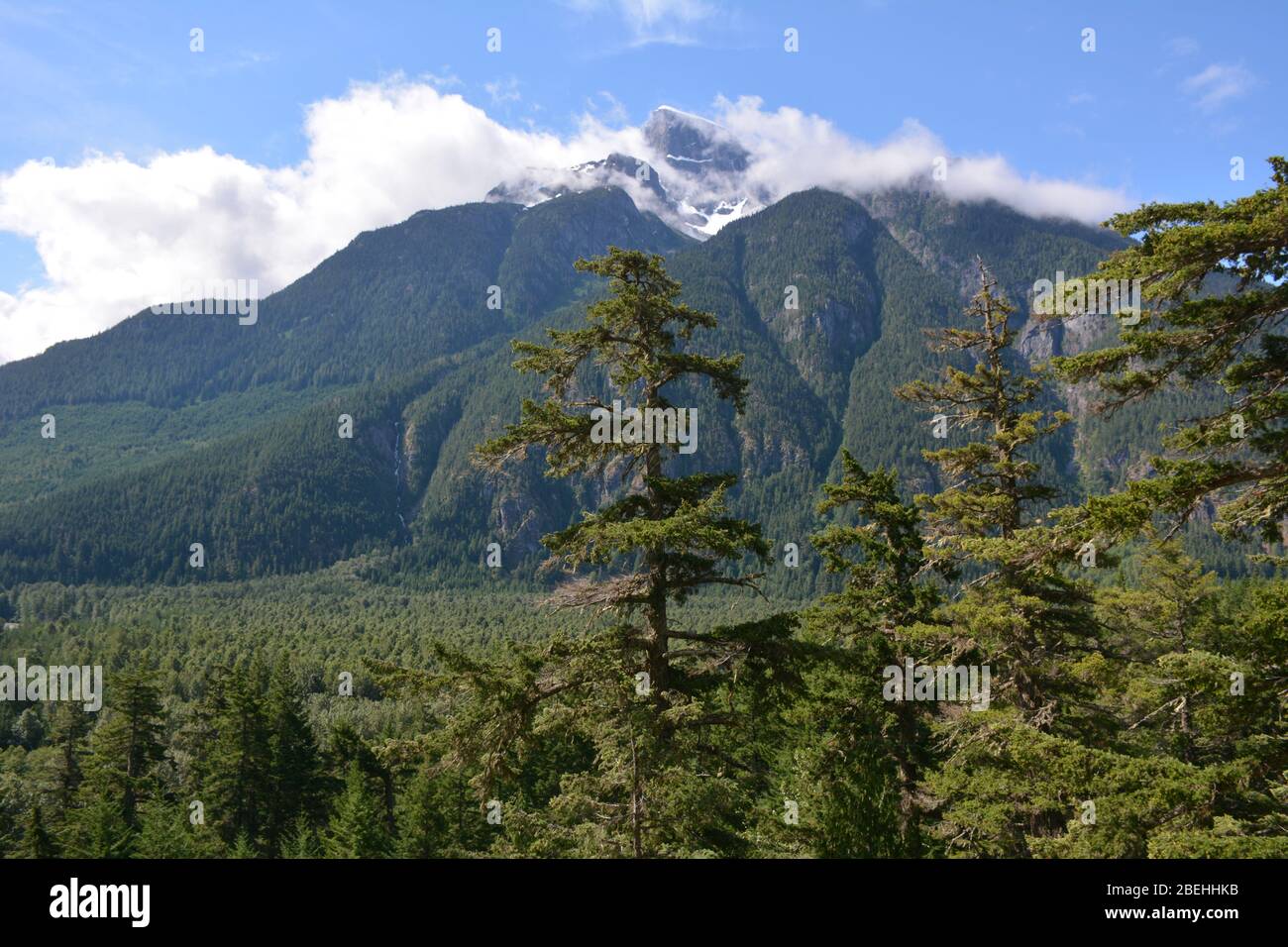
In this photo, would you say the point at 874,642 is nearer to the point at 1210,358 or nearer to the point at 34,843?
the point at 1210,358

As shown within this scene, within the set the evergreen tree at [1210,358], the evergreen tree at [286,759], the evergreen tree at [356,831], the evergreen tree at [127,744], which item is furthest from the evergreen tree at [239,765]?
the evergreen tree at [1210,358]

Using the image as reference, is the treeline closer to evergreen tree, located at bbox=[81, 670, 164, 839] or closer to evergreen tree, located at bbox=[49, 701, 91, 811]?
evergreen tree, located at bbox=[81, 670, 164, 839]

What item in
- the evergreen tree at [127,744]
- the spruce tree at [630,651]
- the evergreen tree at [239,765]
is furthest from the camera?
the evergreen tree at [127,744]

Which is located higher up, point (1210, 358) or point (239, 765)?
point (1210, 358)

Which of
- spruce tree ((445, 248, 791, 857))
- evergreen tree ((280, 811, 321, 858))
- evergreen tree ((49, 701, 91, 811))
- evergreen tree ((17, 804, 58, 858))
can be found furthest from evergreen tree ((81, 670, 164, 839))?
spruce tree ((445, 248, 791, 857))

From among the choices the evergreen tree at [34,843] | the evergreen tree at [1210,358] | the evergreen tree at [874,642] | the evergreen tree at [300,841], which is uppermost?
the evergreen tree at [1210,358]

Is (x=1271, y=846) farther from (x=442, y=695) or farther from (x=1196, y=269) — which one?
(x=442, y=695)

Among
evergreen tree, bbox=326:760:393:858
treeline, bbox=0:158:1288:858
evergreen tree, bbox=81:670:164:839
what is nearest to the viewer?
treeline, bbox=0:158:1288:858

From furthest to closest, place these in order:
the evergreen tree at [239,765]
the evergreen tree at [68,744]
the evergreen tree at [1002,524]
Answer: the evergreen tree at [68,744]
the evergreen tree at [239,765]
the evergreen tree at [1002,524]

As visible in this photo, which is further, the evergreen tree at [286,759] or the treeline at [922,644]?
the evergreen tree at [286,759]

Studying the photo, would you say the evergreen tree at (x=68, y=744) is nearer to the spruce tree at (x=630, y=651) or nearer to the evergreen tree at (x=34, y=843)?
the evergreen tree at (x=34, y=843)

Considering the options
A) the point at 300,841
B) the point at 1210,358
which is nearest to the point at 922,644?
the point at 1210,358
